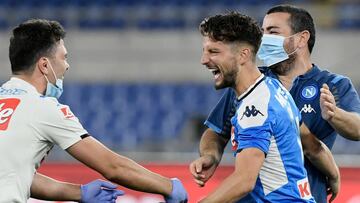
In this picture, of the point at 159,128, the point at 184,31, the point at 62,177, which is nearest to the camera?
the point at 62,177

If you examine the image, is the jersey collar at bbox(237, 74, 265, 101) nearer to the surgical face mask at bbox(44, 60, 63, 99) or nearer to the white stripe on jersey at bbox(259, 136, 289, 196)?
the white stripe on jersey at bbox(259, 136, 289, 196)

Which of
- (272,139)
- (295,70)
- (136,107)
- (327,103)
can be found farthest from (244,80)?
(136,107)

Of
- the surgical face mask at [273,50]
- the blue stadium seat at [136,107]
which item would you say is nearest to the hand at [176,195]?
the surgical face mask at [273,50]

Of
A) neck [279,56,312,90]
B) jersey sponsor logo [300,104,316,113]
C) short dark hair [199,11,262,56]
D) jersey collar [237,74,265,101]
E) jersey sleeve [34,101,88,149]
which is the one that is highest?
short dark hair [199,11,262,56]

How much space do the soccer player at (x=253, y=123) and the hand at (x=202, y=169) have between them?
294mm

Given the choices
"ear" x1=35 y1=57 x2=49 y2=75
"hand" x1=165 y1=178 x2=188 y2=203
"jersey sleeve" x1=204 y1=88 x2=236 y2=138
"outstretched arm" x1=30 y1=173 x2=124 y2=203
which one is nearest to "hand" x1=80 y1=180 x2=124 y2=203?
"outstretched arm" x1=30 y1=173 x2=124 y2=203

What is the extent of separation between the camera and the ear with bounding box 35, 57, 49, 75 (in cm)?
458

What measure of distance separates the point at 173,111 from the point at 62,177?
196 inches

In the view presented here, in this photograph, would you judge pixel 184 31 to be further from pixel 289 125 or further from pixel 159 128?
pixel 289 125

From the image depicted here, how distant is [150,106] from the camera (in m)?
12.4

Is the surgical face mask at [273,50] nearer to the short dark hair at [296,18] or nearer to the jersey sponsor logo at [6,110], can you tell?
the short dark hair at [296,18]

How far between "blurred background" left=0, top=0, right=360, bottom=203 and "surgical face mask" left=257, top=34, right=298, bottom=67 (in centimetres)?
651

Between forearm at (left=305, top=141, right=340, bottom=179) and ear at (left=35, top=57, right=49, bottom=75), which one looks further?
forearm at (left=305, top=141, right=340, bottom=179)

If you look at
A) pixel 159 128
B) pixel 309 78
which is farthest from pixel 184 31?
pixel 309 78
